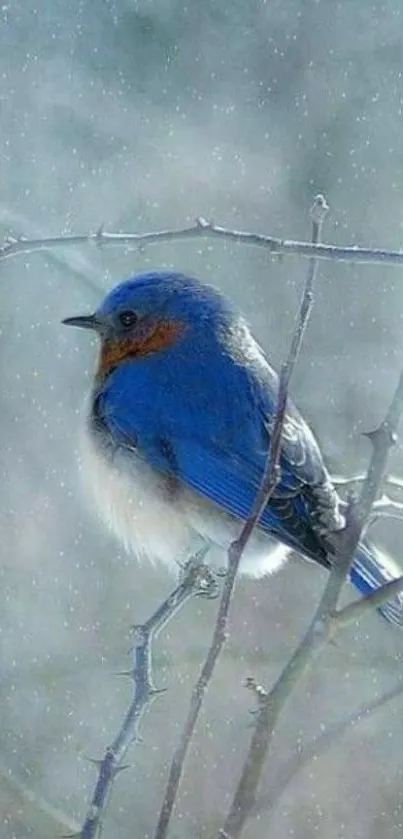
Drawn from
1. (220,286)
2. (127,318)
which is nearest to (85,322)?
(127,318)

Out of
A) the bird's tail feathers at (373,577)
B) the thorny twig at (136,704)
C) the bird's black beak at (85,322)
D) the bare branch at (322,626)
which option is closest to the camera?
the bare branch at (322,626)

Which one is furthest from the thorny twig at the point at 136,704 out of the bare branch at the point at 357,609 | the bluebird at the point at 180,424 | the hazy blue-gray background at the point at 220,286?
the hazy blue-gray background at the point at 220,286

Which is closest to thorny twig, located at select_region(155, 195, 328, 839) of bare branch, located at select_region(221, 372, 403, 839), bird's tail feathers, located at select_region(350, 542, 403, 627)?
bare branch, located at select_region(221, 372, 403, 839)

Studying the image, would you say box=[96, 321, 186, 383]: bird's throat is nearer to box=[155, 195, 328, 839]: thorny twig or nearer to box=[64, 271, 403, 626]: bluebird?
box=[64, 271, 403, 626]: bluebird

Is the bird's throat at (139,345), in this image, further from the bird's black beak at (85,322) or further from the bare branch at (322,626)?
the bare branch at (322,626)

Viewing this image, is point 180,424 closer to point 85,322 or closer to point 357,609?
point 85,322

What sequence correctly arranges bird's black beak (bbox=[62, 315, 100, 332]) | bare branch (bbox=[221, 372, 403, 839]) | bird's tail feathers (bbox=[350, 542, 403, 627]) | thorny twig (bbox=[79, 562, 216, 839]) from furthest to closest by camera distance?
bird's black beak (bbox=[62, 315, 100, 332])
bird's tail feathers (bbox=[350, 542, 403, 627])
thorny twig (bbox=[79, 562, 216, 839])
bare branch (bbox=[221, 372, 403, 839])

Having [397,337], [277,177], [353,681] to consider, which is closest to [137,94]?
[277,177]
